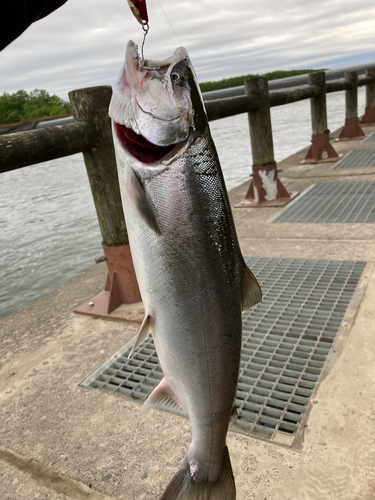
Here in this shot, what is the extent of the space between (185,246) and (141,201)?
0.58 ft

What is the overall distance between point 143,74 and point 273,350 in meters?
2.01

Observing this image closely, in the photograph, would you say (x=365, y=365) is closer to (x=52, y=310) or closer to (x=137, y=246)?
(x=137, y=246)

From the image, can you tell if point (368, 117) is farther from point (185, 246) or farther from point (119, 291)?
point (185, 246)

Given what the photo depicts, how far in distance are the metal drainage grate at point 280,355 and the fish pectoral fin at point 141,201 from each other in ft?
4.54

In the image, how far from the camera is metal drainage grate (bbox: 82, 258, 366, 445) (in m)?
2.30

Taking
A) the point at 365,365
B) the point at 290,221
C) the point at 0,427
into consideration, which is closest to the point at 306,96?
the point at 290,221

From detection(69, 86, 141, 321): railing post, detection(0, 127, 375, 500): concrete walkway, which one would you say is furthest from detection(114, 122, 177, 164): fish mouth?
detection(69, 86, 141, 321): railing post

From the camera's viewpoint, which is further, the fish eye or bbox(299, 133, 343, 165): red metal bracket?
bbox(299, 133, 343, 165): red metal bracket

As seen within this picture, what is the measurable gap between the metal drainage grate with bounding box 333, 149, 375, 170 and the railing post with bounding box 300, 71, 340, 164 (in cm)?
29

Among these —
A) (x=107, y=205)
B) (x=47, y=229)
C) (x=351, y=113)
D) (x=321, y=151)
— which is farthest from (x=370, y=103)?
(x=107, y=205)

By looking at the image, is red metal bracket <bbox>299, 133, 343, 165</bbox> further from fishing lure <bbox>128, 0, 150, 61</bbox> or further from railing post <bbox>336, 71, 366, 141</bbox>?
fishing lure <bbox>128, 0, 150, 61</bbox>

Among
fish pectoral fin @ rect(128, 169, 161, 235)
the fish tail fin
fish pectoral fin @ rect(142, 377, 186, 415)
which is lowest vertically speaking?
the fish tail fin

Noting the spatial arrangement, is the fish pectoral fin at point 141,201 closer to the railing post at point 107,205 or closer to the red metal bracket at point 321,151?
the railing post at point 107,205

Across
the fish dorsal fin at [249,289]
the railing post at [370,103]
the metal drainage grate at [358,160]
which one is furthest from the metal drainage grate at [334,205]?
the railing post at [370,103]
